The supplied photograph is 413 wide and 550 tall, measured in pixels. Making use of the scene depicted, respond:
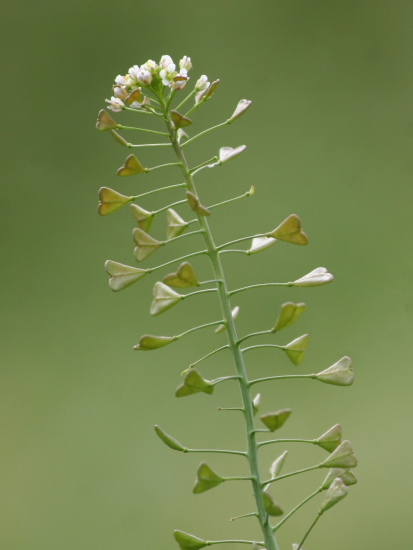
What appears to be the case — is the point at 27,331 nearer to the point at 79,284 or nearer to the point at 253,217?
the point at 79,284

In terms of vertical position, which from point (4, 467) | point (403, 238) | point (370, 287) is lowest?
point (4, 467)

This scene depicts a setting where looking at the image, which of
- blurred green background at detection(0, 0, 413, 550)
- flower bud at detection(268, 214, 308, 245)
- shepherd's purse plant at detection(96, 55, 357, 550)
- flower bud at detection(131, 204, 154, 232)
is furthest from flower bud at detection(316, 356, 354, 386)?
blurred green background at detection(0, 0, 413, 550)

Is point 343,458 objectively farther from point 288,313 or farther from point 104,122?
point 104,122

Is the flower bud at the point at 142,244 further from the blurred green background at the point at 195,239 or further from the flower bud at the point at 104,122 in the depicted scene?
the blurred green background at the point at 195,239

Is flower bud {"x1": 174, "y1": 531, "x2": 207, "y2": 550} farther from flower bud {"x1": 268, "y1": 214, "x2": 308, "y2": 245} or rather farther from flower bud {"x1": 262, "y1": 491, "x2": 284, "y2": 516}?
flower bud {"x1": 268, "y1": 214, "x2": 308, "y2": 245}

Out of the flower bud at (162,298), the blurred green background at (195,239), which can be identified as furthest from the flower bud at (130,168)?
the blurred green background at (195,239)

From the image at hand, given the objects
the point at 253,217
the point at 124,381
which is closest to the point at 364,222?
the point at 253,217
